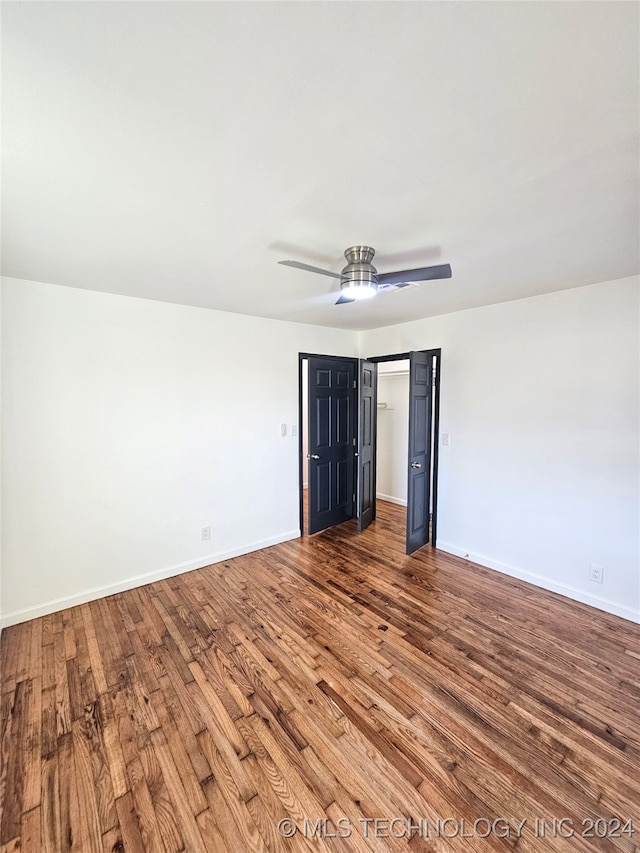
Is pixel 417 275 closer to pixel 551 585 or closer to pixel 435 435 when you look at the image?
pixel 435 435

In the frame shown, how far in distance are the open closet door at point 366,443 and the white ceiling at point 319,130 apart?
2286mm

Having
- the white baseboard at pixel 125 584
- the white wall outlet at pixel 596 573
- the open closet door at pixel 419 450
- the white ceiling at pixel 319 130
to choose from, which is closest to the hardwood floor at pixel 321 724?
the white baseboard at pixel 125 584

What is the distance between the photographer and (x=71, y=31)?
853 millimetres

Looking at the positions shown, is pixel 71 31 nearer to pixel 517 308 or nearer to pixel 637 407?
pixel 517 308

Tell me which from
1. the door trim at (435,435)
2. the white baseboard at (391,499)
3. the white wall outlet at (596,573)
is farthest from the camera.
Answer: the white baseboard at (391,499)

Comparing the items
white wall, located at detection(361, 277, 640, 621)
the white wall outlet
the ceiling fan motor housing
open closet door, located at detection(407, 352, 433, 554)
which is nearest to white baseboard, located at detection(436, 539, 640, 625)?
white wall, located at detection(361, 277, 640, 621)

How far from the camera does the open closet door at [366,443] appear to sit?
168 inches

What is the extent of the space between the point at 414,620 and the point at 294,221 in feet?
9.14

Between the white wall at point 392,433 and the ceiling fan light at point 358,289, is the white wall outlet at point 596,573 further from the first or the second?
the ceiling fan light at point 358,289

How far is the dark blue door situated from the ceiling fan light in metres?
2.03

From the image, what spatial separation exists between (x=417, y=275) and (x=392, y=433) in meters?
3.80

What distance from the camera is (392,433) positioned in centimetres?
555

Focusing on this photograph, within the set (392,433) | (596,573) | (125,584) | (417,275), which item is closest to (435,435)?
(392,433)

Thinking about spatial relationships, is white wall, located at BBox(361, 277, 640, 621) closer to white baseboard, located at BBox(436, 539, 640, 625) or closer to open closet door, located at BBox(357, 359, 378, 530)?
white baseboard, located at BBox(436, 539, 640, 625)
